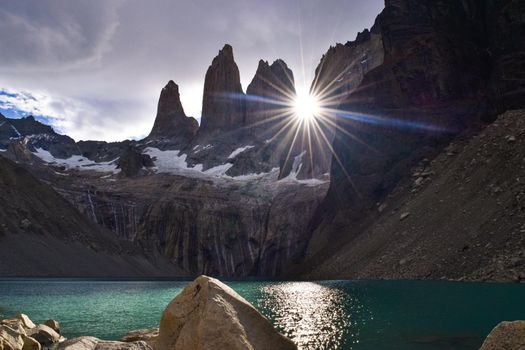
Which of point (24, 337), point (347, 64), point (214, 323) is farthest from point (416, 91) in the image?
point (214, 323)

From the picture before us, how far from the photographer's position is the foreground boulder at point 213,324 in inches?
480

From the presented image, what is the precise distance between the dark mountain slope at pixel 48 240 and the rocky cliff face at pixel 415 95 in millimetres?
59262

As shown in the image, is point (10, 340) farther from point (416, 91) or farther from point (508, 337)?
point (416, 91)

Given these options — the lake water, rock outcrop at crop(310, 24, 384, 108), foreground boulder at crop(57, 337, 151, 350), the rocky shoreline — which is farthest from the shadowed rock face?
the rocky shoreline

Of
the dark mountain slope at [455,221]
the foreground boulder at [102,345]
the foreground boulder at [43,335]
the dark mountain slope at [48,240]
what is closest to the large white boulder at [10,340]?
the foreground boulder at [102,345]

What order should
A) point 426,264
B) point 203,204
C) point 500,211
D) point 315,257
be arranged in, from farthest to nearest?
point 203,204 → point 315,257 → point 426,264 → point 500,211

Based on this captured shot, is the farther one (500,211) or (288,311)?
(500,211)

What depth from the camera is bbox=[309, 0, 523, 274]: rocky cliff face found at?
294 feet

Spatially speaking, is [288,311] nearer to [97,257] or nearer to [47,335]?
[47,335]

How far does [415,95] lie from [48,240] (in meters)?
96.8

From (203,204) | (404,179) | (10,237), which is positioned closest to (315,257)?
(404,179)

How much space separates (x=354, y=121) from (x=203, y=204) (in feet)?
279

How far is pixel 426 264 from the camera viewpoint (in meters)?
58.7

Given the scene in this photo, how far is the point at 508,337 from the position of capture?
8.25 meters
